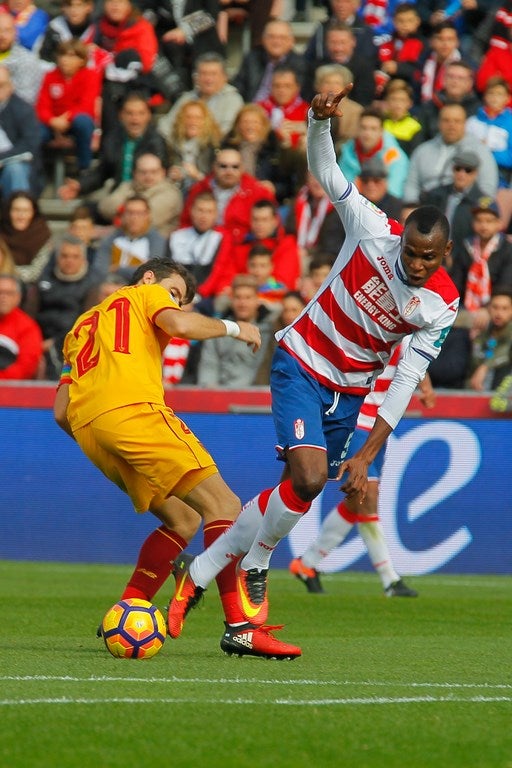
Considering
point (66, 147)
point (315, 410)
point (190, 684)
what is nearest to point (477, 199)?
point (66, 147)

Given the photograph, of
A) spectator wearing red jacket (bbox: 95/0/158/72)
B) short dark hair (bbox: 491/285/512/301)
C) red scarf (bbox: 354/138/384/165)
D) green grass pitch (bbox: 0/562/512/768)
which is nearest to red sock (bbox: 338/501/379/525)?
green grass pitch (bbox: 0/562/512/768)

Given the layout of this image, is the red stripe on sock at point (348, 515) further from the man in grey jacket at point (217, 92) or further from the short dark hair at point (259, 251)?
the man in grey jacket at point (217, 92)

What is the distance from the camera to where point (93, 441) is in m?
7.88

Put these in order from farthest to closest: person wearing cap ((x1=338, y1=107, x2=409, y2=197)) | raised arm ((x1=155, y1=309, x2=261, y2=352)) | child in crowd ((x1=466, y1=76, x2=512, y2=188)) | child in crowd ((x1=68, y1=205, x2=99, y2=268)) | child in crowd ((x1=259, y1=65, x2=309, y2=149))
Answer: child in crowd ((x1=259, y1=65, x2=309, y2=149)) → child in crowd ((x1=466, y1=76, x2=512, y2=188)) → child in crowd ((x1=68, y1=205, x2=99, y2=268)) → person wearing cap ((x1=338, y1=107, x2=409, y2=197)) → raised arm ((x1=155, y1=309, x2=261, y2=352))

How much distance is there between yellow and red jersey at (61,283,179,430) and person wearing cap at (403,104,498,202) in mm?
8269

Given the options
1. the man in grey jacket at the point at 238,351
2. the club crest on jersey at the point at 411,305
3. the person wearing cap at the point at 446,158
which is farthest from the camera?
the person wearing cap at the point at 446,158

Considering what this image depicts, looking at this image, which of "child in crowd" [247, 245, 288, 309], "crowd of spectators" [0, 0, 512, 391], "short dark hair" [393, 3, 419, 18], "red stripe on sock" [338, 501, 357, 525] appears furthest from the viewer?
"short dark hair" [393, 3, 419, 18]

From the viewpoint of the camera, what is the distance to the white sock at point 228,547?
7898 millimetres

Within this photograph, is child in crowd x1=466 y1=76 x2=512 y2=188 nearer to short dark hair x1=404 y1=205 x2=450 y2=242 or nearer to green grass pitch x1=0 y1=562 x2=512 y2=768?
green grass pitch x1=0 y1=562 x2=512 y2=768

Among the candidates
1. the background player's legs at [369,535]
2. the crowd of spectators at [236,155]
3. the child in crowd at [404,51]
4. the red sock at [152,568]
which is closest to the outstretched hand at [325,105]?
the red sock at [152,568]

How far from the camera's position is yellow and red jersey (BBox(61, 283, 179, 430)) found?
779cm

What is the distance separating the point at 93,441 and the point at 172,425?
402 millimetres

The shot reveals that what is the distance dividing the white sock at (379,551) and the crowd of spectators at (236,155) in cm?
260

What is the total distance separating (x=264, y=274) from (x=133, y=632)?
800 centimetres
